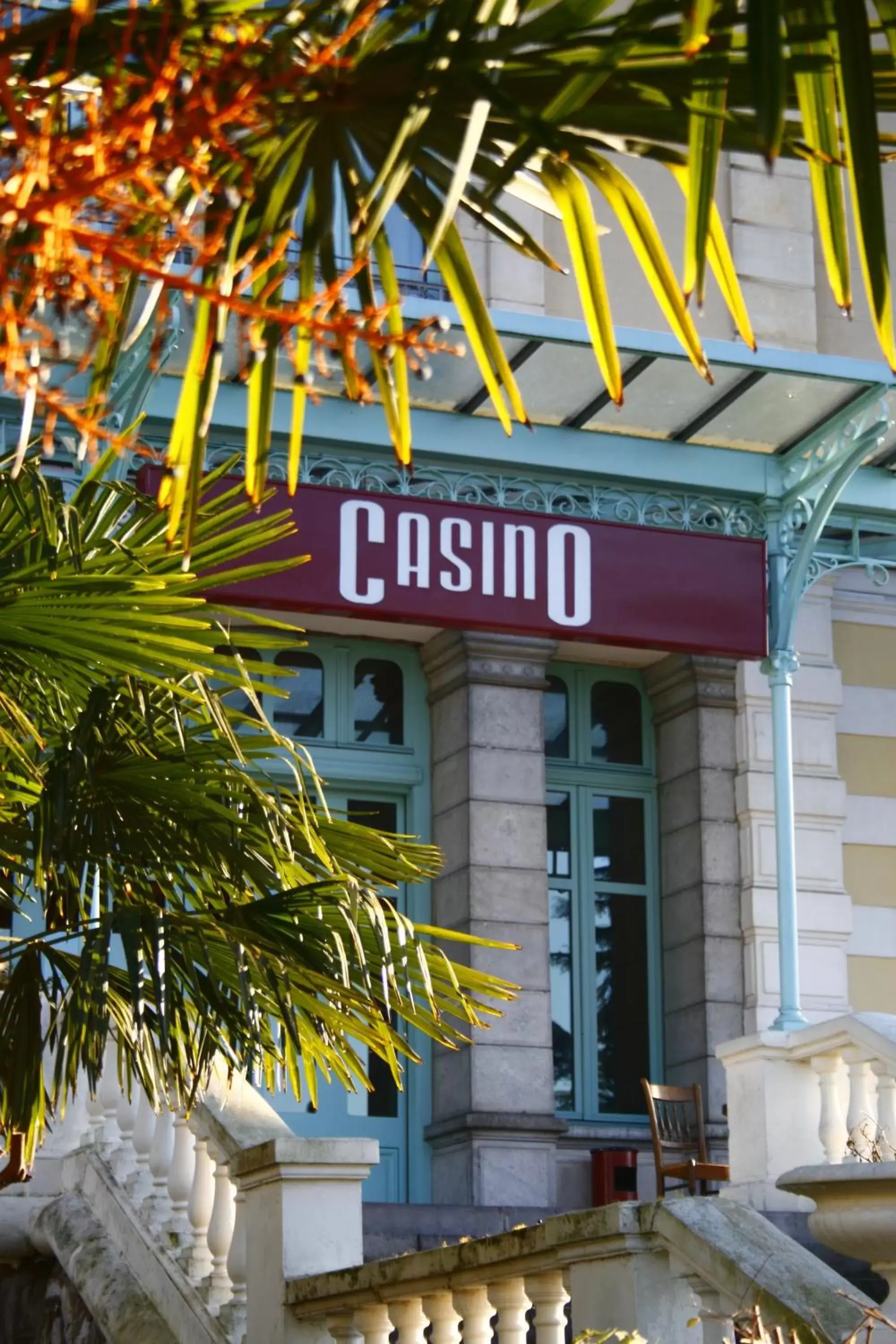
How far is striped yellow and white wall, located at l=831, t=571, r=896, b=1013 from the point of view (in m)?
11.9

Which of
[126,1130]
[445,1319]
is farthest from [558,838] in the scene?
[445,1319]

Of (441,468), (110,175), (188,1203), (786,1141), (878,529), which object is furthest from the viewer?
(878,529)

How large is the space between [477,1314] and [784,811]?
524 centimetres

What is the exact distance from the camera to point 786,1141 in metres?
8.55

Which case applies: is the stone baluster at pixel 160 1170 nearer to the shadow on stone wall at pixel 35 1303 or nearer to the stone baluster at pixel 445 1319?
the shadow on stone wall at pixel 35 1303

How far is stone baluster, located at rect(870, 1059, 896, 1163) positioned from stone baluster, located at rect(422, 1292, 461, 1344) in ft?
10.2

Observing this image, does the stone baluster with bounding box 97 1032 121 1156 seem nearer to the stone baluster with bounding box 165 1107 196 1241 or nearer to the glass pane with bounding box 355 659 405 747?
the stone baluster with bounding box 165 1107 196 1241

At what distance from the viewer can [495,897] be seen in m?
10.9

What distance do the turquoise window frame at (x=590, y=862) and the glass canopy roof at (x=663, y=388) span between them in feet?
6.17

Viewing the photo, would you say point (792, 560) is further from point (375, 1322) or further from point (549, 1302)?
point (549, 1302)

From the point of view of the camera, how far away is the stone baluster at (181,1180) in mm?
6777

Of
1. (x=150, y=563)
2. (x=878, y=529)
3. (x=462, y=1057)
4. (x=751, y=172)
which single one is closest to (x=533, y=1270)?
(x=150, y=563)

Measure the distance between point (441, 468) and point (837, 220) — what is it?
851 cm

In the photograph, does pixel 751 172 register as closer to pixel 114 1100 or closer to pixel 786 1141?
pixel 786 1141
